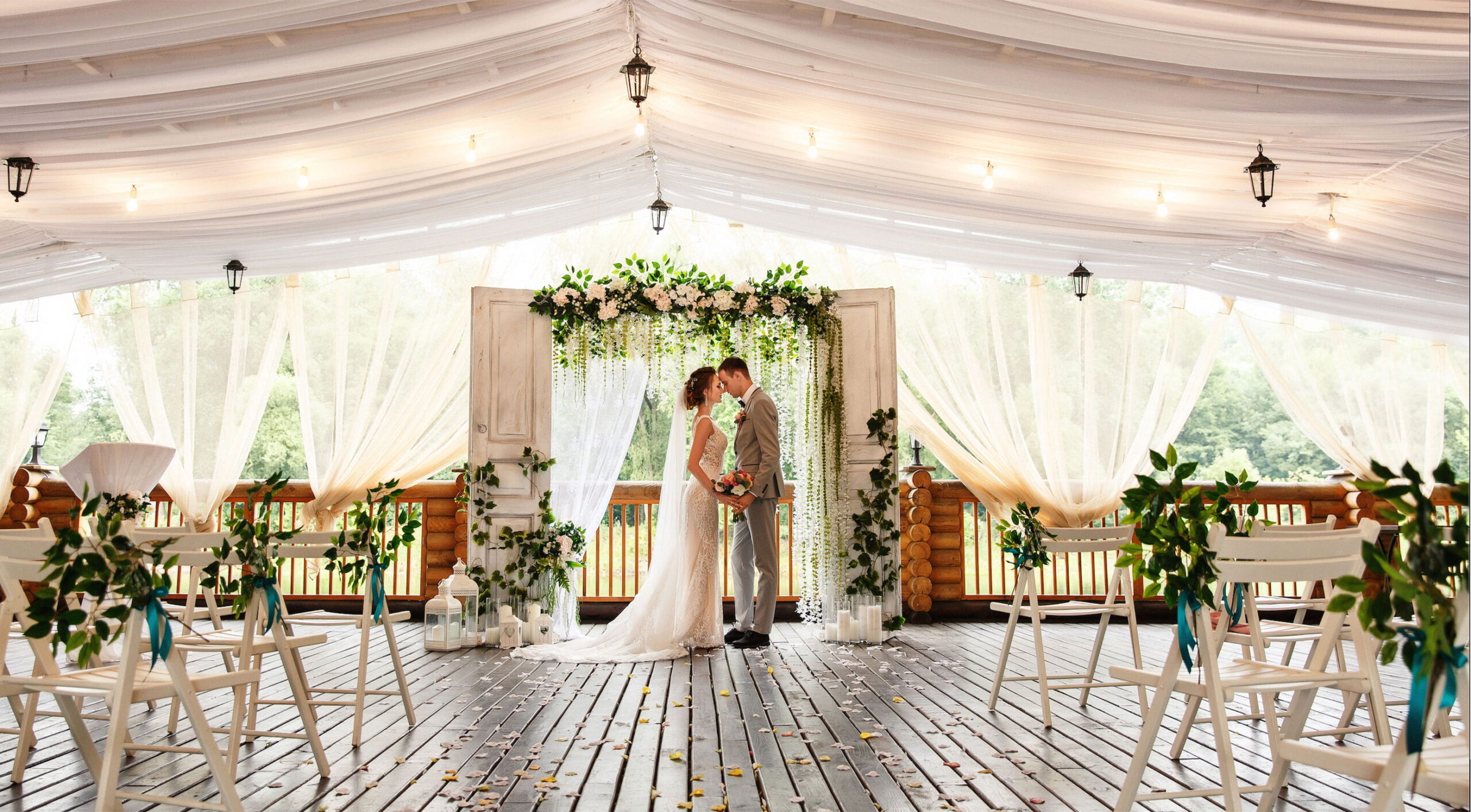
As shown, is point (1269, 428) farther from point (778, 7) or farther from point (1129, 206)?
point (778, 7)

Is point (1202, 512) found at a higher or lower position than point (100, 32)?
lower

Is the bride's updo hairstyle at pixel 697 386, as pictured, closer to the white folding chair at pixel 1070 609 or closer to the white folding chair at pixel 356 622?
the white folding chair at pixel 1070 609

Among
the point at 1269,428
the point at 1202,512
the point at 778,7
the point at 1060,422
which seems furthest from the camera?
the point at 1269,428

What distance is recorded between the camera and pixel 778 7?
431 cm

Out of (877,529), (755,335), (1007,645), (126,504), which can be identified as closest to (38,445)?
(126,504)

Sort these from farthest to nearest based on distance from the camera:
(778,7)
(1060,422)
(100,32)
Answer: (1060,422)
(778,7)
(100,32)

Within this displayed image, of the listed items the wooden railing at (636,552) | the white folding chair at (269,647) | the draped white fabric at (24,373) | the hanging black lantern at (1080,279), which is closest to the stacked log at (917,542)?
the wooden railing at (636,552)

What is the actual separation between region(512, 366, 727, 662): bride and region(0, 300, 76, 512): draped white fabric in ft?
16.1

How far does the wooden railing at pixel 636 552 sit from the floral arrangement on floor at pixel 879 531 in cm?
90

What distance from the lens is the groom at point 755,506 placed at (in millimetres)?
6793

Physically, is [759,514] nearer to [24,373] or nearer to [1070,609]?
[1070,609]

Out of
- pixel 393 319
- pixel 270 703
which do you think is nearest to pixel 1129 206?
pixel 270 703

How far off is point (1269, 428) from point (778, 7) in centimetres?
1247

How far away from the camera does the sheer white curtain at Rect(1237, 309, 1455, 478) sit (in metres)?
8.52
